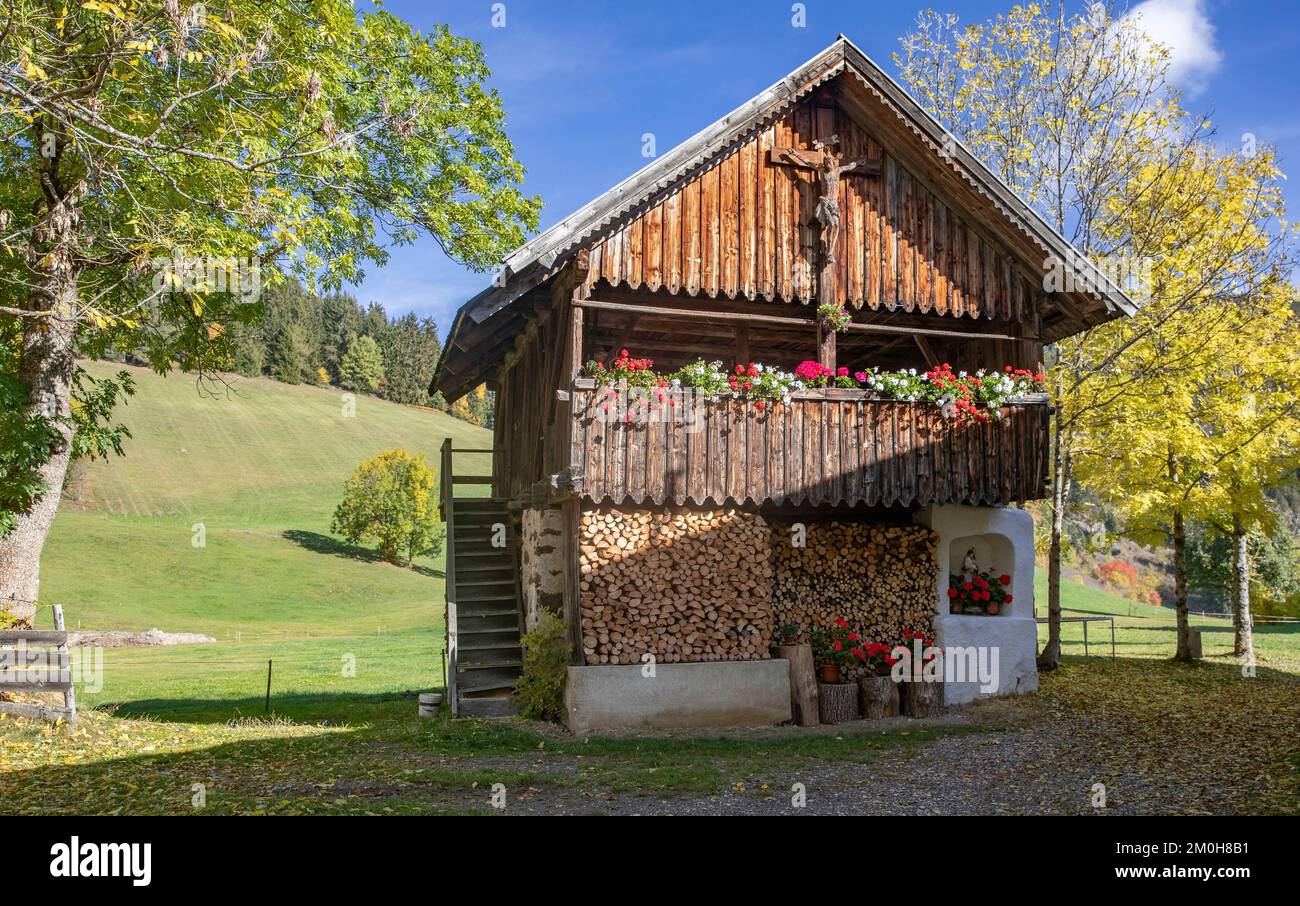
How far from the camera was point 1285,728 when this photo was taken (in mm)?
10391

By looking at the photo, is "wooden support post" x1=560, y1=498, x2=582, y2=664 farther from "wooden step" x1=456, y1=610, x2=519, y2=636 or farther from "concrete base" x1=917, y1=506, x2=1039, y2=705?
"concrete base" x1=917, y1=506, x2=1039, y2=705

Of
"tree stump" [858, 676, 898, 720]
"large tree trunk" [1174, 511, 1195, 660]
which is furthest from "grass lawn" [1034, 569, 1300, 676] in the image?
"tree stump" [858, 676, 898, 720]

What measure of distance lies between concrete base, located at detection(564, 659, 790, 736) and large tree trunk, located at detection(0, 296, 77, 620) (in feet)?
27.4

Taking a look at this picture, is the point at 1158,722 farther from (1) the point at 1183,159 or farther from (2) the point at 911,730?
(1) the point at 1183,159

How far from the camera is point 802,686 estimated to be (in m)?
12.2

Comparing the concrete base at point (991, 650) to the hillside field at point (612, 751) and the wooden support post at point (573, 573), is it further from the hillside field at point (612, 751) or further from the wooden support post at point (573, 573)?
the wooden support post at point (573, 573)

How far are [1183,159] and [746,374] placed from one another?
1170cm

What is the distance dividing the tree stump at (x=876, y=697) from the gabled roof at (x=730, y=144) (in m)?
6.86

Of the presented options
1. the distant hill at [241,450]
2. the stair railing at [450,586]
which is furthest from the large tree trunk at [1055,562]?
the distant hill at [241,450]

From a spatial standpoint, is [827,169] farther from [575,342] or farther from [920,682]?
[920,682]

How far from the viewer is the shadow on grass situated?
5360cm

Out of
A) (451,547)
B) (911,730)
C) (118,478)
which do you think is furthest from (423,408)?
(911,730)

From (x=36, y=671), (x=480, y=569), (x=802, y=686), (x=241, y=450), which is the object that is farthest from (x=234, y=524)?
(x=802, y=686)
